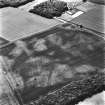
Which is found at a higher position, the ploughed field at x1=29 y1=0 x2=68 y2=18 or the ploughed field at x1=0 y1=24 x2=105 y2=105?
the ploughed field at x1=29 y1=0 x2=68 y2=18

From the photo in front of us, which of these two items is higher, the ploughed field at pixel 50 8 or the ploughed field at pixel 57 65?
the ploughed field at pixel 50 8

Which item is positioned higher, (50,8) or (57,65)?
(50,8)

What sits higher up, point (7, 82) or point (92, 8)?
point (92, 8)

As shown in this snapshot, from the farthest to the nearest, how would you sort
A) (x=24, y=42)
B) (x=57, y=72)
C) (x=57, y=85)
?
1. (x=24, y=42)
2. (x=57, y=72)
3. (x=57, y=85)

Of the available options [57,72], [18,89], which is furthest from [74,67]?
[18,89]

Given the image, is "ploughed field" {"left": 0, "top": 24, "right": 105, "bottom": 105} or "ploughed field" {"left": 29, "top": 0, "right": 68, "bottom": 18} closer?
"ploughed field" {"left": 0, "top": 24, "right": 105, "bottom": 105}

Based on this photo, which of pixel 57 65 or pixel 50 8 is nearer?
pixel 57 65

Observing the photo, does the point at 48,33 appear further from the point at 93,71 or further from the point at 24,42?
the point at 93,71

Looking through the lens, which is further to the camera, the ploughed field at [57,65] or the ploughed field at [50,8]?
the ploughed field at [50,8]
